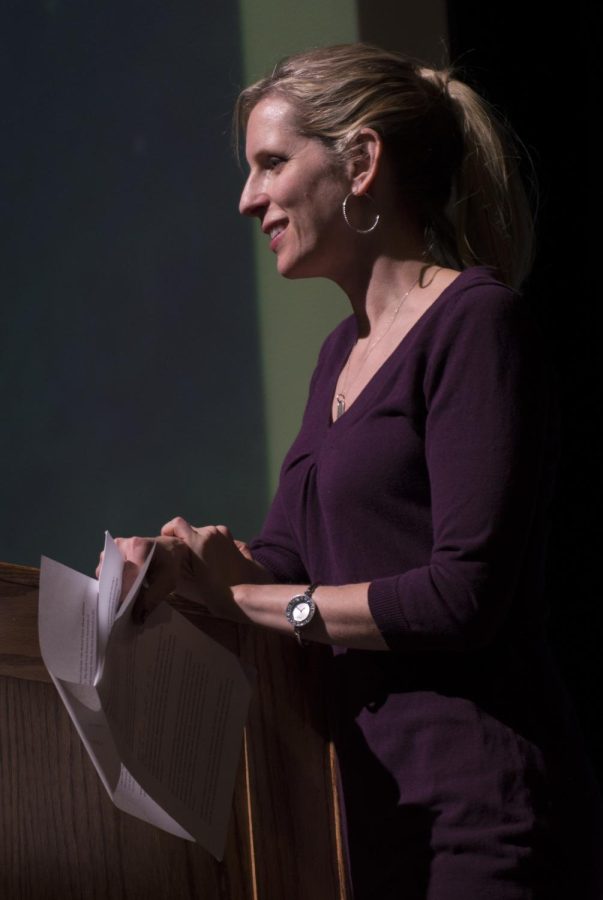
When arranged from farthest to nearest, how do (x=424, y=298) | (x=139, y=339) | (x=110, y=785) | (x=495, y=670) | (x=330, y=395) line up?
(x=139, y=339) < (x=330, y=395) < (x=424, y=298) < (x=495, y=670) < (x=110, y=785)

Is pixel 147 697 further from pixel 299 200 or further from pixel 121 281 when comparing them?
pixel 121 281

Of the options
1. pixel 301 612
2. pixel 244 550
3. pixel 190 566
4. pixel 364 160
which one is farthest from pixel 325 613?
pixel 364 160

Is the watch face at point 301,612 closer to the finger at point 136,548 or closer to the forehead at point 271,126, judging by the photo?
the finger at point 136,548

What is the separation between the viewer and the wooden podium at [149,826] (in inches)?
A: 36.4

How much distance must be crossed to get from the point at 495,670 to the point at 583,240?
1453 millimetres

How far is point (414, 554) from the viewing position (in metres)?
1.20

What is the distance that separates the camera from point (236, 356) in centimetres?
242

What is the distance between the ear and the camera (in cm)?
142

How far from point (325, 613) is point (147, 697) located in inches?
8.4

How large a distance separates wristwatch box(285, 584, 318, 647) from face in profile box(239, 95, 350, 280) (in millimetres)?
428

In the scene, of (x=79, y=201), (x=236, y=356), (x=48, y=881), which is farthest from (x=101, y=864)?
(x=79, y=201)

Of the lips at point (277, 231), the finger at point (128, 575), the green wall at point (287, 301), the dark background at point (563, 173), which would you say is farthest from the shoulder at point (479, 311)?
the dark background at point (563, 173)

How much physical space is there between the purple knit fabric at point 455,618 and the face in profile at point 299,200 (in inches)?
7.9

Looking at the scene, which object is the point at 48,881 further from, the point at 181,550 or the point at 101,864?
the point at 181,550
